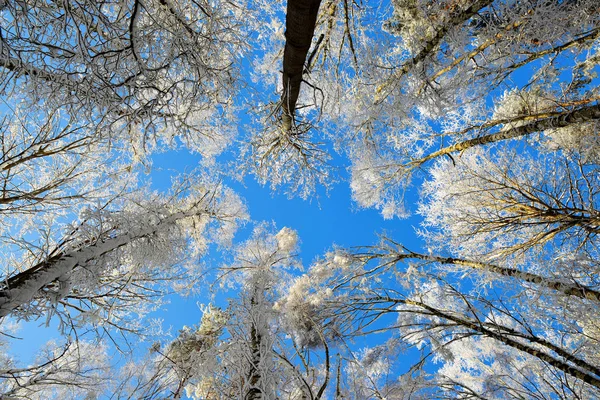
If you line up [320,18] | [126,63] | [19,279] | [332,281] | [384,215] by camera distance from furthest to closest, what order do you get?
[384,215], [332,281], [320,18], [19,279], [126,63]

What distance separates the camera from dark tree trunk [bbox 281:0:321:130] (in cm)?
280

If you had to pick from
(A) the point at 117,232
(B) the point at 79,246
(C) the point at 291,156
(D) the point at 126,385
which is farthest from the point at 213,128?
(D) the point at 126,385

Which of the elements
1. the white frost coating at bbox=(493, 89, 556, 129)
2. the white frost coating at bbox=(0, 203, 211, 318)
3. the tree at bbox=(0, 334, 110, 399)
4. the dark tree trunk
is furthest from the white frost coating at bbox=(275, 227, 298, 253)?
the white frost coating at bbox=(493, 89, 556, 129)

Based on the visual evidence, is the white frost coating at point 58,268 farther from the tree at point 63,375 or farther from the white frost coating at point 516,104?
the white frost coating at point 516,104

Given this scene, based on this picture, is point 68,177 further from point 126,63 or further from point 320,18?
point 320,18

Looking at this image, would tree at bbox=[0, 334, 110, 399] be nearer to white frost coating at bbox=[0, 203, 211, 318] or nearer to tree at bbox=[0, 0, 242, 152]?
white frost coating at bbox=[0, 203, 211, 318]

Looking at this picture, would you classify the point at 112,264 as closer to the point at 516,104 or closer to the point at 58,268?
the point at 58,268

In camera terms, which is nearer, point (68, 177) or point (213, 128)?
point (68, 177)

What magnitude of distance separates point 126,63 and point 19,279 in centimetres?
299

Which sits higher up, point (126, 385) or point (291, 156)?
point (291, 156)

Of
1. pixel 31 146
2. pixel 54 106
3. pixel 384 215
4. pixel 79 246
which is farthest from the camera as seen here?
pixel 384 215

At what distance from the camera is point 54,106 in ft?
9.93

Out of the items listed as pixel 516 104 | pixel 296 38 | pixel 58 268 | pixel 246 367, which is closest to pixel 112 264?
pixel 58 268

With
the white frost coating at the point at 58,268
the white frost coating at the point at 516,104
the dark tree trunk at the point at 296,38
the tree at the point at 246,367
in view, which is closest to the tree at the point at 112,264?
the white frost coating at the point at 58,268
